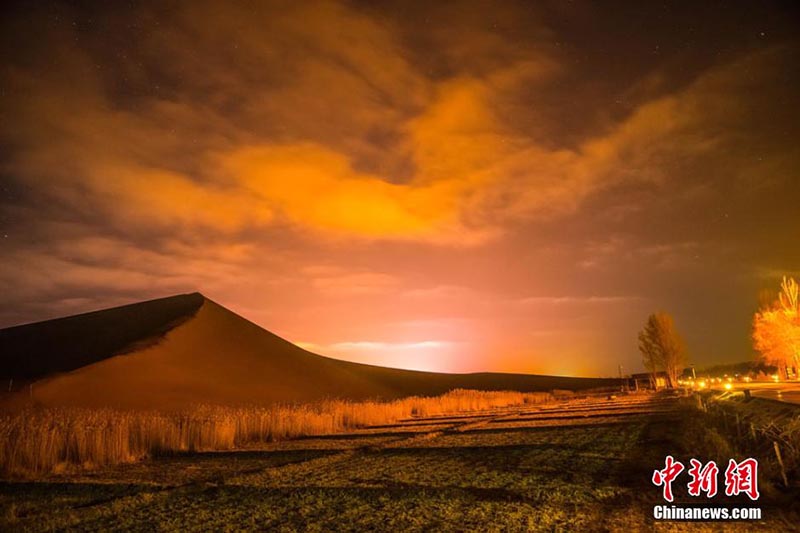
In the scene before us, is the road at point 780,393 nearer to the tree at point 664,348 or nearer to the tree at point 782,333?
the tree at point 782,333

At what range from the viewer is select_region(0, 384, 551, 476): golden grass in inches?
421

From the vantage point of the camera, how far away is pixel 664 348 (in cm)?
6706

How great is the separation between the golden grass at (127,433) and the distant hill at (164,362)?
45.4 feet

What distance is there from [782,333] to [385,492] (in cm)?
4536

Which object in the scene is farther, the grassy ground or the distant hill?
the distant hill

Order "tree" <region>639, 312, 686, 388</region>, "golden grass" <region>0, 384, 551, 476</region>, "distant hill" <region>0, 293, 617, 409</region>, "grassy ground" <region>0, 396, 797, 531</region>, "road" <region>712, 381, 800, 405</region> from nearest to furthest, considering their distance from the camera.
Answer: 1. "grassy ground" <region>0, 396, 797, 531</region>
2. "golden grass" <region>0, 384, 551, 476</region>
3. "road" <region>712, 381, 800, 405</region>
4. "distant hill" <region>0, 293, 617, 409</region>
5. "tree" <region>639, 312, 686, 388</region>

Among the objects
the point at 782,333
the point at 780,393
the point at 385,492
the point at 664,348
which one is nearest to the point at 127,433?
the point at 385,492

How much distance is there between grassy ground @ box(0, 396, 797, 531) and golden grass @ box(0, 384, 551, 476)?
935mm

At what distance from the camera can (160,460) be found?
1257 cm

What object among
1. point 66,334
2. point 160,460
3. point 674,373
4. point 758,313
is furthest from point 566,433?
point 674,373

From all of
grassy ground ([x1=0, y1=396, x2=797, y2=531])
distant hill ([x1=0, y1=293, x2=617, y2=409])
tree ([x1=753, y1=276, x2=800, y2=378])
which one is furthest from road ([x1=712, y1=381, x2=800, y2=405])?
distant hill ([x1=0, y1=293, x2=617, y2=409])

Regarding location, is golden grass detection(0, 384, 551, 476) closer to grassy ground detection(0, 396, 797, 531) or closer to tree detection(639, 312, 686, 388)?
grassy ground detection(0, 396, 797, 531)

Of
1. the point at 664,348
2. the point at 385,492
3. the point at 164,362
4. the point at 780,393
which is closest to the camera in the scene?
the point at 385,492

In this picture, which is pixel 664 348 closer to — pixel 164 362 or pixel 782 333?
pixel 782 333
